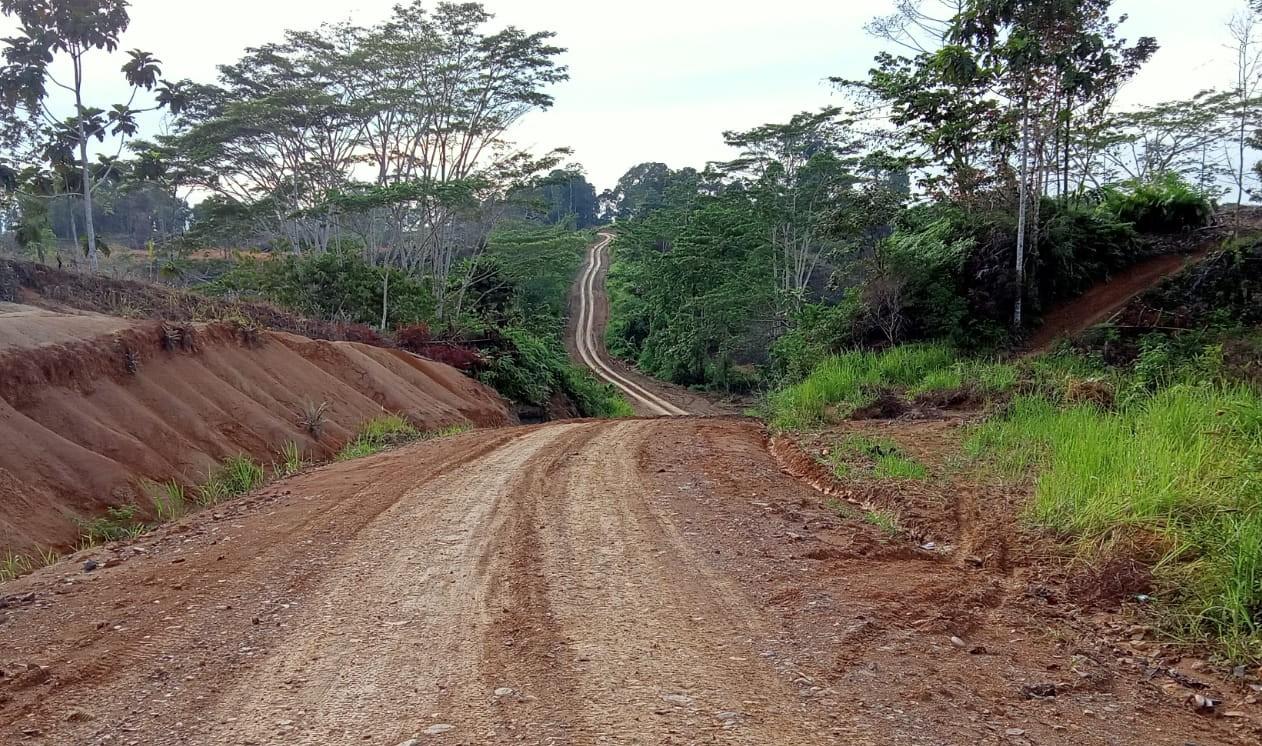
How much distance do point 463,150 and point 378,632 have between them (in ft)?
95.4

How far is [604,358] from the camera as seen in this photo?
49.9 metres

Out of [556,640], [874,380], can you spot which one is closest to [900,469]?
[556,640]

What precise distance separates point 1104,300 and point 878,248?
454cm

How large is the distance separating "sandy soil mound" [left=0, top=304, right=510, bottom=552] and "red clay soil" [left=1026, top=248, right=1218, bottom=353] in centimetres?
1322

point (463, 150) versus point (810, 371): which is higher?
point (463, 150)

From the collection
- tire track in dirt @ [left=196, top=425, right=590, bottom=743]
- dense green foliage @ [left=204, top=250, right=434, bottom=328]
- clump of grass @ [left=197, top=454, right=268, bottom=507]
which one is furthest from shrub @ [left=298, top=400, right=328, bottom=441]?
dense green foliage @ [left=204, top=250, right=434, bottom=328]

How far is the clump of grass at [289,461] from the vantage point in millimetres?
9783

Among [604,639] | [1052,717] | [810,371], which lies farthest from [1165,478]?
[810,371]

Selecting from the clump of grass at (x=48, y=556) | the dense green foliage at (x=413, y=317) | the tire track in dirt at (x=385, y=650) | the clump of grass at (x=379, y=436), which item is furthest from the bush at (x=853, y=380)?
the dense green foliage at (x=413, y=317)

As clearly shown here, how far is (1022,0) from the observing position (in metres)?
14.7

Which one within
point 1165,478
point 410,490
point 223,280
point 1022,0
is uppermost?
point 1022,0

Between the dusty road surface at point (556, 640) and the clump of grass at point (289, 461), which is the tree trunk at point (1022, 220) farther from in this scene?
the clump of grass at point (289, 461)

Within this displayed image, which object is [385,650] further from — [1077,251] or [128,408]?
[1077,251]

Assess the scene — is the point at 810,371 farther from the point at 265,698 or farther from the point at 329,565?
the point at 265,698
